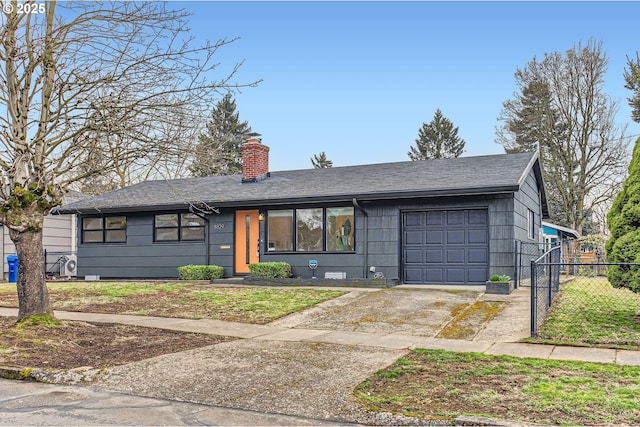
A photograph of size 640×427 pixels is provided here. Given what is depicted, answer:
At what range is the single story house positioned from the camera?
15.0m

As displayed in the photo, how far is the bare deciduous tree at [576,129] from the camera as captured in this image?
3036 cm

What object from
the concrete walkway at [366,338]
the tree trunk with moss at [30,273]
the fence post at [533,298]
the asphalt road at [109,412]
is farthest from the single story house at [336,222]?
the asphalt road at [109,412]

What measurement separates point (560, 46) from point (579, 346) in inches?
1093

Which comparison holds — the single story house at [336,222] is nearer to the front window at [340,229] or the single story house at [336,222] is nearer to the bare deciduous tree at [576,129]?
the front window at [340,229]

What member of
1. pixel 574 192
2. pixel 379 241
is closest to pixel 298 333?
pixel 379 241

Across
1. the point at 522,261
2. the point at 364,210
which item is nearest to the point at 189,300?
the point at 364,210

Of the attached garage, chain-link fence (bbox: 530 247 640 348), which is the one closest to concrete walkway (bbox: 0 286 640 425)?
chain-link fence (bbox: 530 247 640 348)

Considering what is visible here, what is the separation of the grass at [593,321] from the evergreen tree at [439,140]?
40.4m

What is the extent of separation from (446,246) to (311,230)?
410 cm

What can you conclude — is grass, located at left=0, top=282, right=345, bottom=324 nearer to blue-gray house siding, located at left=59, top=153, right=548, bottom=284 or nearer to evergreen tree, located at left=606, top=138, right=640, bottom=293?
blue-gray house siding, located at left=59, top=153, right=548, bottom=284

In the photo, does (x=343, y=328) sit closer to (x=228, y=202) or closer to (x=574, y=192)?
(x=228, y=202)

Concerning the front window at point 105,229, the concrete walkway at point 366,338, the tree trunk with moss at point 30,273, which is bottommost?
the concrete walkway at point 366,338

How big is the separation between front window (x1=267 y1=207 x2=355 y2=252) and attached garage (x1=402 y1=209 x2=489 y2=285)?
5.73 ft

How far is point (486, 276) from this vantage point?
49.1ft
